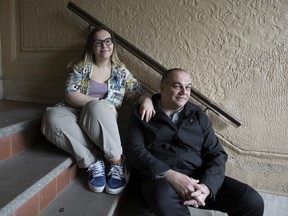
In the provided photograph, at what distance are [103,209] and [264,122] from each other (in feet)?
3.82

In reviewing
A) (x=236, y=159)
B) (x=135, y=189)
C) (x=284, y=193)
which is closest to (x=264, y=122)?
(x=236, y=159)

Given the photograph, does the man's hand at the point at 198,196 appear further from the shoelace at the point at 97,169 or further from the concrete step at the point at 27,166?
the concrete step at the point at 27,166

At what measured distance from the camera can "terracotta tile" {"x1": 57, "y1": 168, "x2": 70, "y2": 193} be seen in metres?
1.23

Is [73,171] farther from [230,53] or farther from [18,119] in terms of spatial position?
[230,53]

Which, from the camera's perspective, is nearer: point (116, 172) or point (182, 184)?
point (182, 184)

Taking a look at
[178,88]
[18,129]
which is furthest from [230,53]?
[18,129]

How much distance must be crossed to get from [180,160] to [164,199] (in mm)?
251

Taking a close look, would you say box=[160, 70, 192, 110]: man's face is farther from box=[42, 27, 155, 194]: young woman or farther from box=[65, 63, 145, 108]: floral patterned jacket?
box=[65, 63, 145, 108]: floral patterned jacket

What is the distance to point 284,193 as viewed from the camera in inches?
62.6

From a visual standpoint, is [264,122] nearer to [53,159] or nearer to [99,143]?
[99,143]

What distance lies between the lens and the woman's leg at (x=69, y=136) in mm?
1293

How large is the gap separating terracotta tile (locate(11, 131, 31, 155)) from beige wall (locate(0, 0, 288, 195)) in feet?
2.55

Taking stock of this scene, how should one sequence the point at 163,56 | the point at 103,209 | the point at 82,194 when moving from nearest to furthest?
the point at 103,209, the point at 82,194, the point at 163,56

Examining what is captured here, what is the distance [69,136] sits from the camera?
4.25 feet
